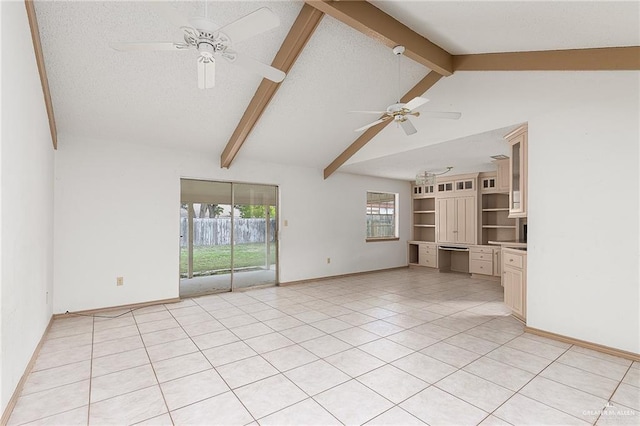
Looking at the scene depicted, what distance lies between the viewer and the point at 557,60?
2.85 m

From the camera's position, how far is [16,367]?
7.17ft

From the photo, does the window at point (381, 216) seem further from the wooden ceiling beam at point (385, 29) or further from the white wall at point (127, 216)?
the wooden ceiling beam at point (385, 29)

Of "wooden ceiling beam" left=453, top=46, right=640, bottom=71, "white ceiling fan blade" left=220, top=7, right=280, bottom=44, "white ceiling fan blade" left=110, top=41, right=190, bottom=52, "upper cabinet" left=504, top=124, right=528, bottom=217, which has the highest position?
"wooden ceiling beam" left=453, top=46, right=640, bottom=71

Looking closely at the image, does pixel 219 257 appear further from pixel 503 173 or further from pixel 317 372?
pixel 503 173

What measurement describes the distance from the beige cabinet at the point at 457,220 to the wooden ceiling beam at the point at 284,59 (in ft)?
17.4

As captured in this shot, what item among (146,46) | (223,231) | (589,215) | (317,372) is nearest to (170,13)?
(146,46)

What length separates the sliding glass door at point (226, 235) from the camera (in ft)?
17.1

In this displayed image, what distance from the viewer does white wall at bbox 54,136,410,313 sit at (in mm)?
4027

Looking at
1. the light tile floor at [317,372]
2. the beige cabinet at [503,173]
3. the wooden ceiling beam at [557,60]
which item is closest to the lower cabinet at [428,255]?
the beige cabinet at [503,173]

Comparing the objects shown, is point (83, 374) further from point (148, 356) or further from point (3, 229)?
point (3, 229)

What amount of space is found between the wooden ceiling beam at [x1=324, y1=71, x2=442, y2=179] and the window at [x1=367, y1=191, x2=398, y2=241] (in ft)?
5.55

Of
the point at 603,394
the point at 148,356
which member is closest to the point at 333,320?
the point at 148,356

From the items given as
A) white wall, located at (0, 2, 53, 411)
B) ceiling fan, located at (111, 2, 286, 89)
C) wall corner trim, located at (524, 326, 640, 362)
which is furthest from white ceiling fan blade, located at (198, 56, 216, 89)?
wall corner trim, located at (524, 326, 640, 362)

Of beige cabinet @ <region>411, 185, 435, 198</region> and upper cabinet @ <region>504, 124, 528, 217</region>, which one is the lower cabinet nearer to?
beige cabinet @ <region>411, 185, 435, 198</region>
